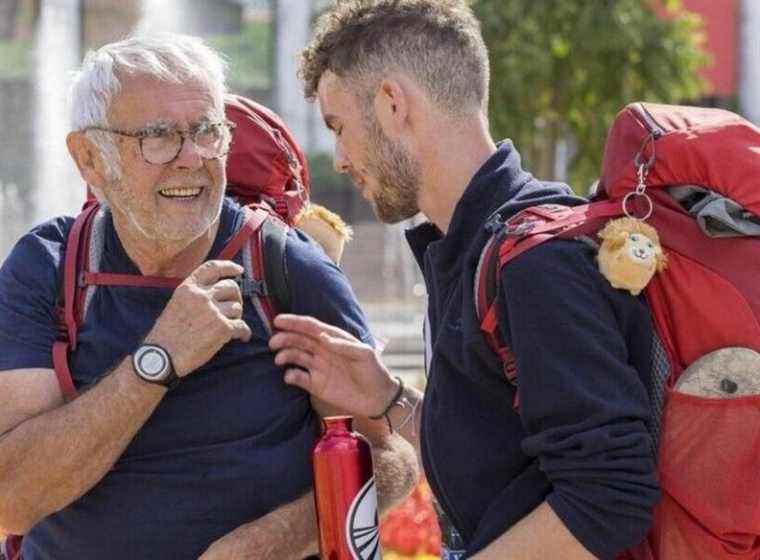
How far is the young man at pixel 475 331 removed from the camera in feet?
8.15

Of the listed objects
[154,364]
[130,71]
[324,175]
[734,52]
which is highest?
[130,71]

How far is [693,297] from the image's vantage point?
8.23 feet

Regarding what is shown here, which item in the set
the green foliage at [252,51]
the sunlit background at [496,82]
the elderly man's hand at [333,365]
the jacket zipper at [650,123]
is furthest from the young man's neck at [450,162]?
the green foliage at [252,51]

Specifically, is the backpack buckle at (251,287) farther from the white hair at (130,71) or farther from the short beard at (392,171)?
the short beard at (392,171)

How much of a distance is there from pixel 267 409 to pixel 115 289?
0.39 m

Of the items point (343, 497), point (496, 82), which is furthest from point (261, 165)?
point (496, 82)

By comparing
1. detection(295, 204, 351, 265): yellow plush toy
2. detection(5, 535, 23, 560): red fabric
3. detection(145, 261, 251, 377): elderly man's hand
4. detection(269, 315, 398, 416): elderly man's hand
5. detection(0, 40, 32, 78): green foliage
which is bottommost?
detection(0, 40, 32, 78): green foliage

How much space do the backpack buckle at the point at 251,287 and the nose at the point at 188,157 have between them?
24cm

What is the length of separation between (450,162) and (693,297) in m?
0.53

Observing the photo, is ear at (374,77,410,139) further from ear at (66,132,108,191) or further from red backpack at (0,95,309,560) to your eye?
ear at (66,132,108,191)

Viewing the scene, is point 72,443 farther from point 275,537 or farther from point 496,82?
point 496,82

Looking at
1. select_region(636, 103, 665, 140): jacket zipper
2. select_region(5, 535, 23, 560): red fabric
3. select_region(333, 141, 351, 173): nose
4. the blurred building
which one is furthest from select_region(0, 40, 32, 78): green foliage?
select_region(636, 103, 665, 140): jacket zipper

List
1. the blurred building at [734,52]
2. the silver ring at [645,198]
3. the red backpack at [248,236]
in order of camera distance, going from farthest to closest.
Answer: the blurred building at [734,52]
the red backpack at [248,236]
the silver ring at [645,198]

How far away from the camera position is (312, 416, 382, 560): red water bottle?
2.93 metres
